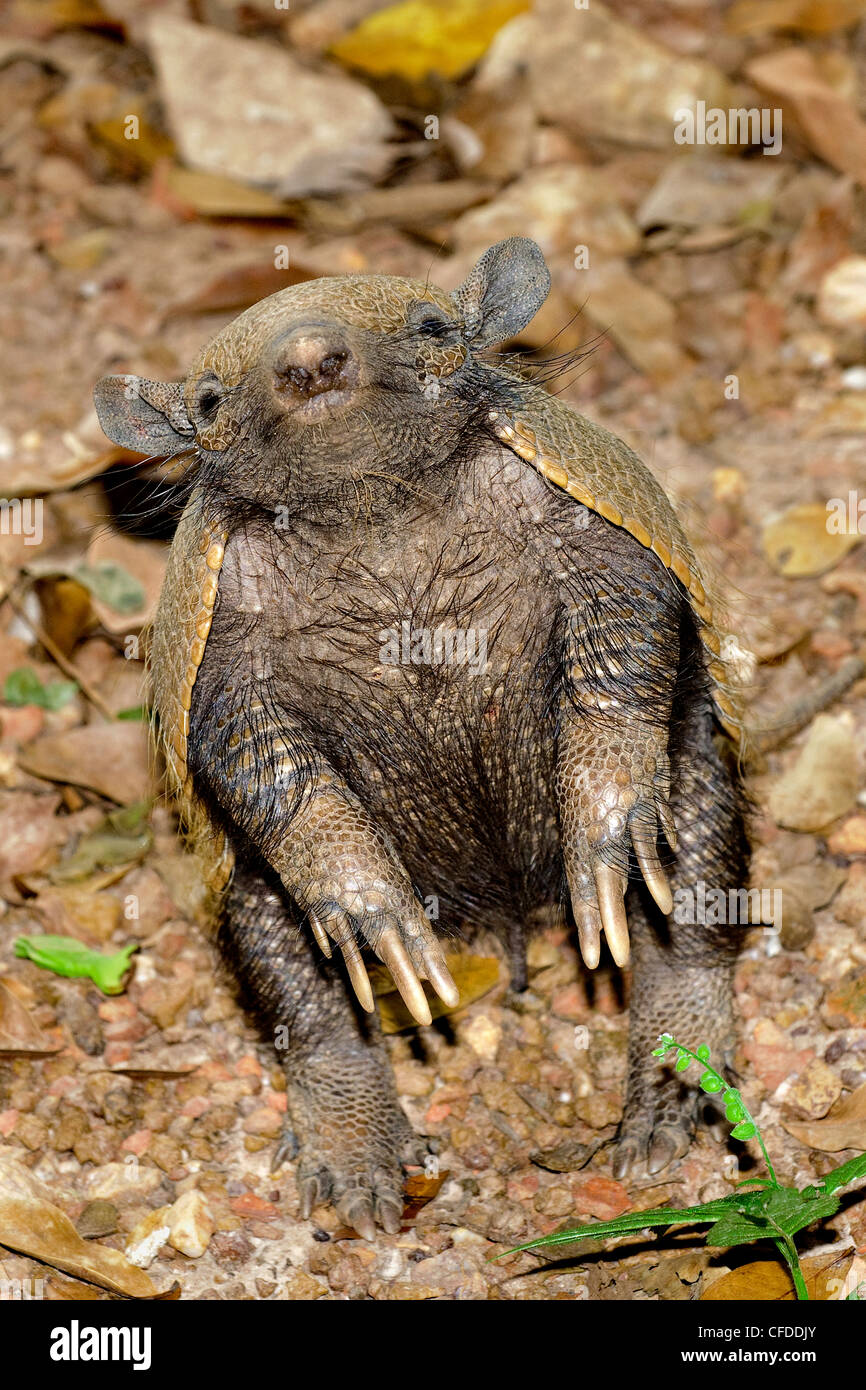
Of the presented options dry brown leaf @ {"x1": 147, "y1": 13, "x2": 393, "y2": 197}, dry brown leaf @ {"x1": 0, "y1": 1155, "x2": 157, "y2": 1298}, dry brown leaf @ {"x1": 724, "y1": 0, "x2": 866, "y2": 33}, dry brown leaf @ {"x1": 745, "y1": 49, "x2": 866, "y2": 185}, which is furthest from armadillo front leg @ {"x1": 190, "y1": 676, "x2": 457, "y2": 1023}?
dry brown leaf @ {"x1": 724, "y1": 0, "x2": 866, "y2": 33}

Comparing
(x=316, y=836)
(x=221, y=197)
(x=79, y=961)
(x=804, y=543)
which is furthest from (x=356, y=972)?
(x=221, y=197)

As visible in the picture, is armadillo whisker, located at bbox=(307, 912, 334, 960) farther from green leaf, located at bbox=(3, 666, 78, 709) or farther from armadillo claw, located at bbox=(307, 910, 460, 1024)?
green leaf, located at bbox=(3, 666, 78, 709)

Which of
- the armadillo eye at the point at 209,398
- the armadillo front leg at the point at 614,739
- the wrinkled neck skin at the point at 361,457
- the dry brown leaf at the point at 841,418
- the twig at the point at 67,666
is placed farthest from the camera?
the dry brown leaf at the point at 841,418

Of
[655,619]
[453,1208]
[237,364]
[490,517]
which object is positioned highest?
[237,364]

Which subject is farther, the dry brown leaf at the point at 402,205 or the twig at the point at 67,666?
the dry brown leaf at the point at 402,205

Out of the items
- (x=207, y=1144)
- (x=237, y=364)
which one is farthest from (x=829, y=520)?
(x=207, y=1144)

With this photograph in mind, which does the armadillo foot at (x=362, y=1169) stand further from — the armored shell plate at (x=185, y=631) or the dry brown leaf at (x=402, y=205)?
the dry brown leaf at (x=402, y=205)

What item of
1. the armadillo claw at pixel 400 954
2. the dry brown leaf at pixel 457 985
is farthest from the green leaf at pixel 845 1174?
the dry brown leaf at pixel 457 985

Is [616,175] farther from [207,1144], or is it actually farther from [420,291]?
[207,1144]
